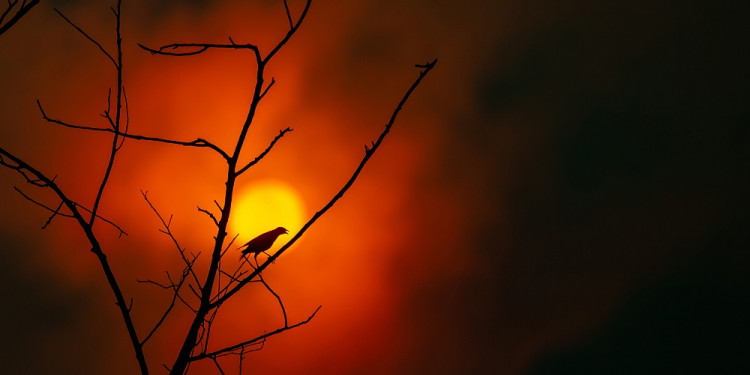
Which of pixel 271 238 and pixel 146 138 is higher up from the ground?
pixel 271 238

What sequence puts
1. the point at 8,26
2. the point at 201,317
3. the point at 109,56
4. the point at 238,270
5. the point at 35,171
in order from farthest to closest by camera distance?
the point at 238,270
the point at 109,56
the point at 201,317
the point at 35,171
the point at 8,26

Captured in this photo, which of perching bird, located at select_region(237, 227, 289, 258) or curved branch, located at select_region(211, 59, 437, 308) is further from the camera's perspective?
perching bird, located at select_region(237, 227, 289, 258)

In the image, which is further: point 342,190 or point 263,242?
point 263,242

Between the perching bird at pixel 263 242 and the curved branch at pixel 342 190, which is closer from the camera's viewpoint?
the curved branch at pixel 342 190

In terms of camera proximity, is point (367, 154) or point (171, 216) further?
point (171, 216)

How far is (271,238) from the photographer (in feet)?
17.3

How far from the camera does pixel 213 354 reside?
12.7 ft

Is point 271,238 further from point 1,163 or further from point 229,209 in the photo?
point 1,163

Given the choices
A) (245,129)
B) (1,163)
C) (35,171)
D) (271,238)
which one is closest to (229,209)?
(245,129)

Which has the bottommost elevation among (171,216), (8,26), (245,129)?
(245,129)

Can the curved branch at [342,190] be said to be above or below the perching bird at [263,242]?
below

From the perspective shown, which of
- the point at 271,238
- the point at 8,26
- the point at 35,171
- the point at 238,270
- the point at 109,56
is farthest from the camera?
the point at 271,238

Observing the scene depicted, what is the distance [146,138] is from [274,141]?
73cm

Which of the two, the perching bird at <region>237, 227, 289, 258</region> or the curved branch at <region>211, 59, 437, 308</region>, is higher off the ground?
the perching bird at <region>237, 227, 289, 258</region>
